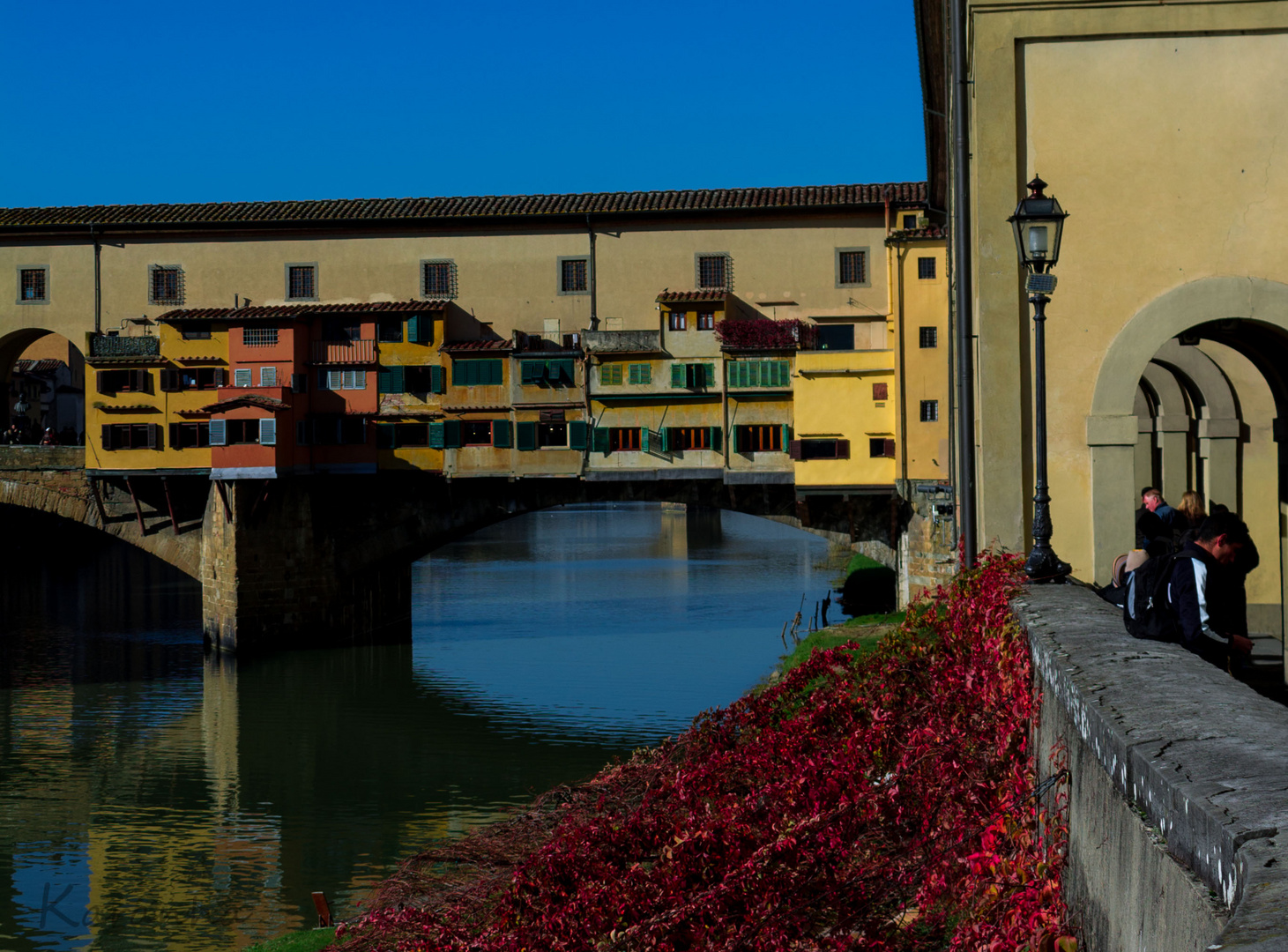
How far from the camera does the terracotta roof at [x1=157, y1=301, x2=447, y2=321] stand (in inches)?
1287

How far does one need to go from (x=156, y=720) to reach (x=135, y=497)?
10361mm

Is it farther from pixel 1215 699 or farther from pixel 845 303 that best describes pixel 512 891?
pixel 845 303

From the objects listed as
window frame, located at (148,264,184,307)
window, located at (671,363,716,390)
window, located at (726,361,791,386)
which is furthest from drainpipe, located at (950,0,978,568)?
window frame, located at (148,264,184,307)

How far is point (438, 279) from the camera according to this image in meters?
33.7

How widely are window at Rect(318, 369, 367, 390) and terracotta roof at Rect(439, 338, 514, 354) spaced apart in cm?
221

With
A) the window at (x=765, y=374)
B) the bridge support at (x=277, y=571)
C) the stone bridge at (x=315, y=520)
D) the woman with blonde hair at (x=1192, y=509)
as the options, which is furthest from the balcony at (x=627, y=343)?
the woman with blonde hair at (x=1192, y=509)

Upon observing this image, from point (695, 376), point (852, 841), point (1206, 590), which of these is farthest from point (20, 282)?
point (1206, 590)

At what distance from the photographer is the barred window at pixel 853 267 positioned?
3228cm

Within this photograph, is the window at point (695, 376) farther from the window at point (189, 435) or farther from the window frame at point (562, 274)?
the window at point (189, 435)

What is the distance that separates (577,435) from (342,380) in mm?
6204

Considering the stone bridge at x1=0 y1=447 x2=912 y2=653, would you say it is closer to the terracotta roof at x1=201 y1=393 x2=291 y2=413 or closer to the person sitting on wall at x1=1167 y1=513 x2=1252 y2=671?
the terracotta roof at x1=201 y1=393 x2=291 y2=413

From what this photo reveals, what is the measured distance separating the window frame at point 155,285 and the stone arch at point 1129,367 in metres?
29.2

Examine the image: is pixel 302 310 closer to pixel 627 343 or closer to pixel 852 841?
pixel 627 343

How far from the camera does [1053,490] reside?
10.2 metres
